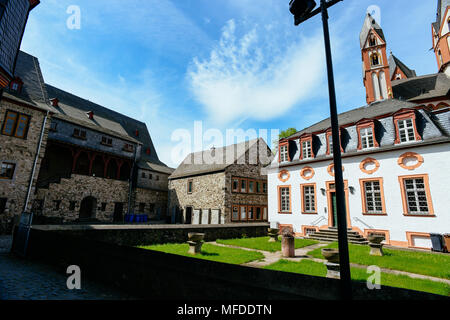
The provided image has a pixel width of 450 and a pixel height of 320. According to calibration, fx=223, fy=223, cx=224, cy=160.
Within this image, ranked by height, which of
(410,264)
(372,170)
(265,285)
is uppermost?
(372,170)

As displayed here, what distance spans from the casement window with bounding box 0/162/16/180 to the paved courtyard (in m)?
12.3

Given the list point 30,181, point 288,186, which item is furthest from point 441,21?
point 30,181

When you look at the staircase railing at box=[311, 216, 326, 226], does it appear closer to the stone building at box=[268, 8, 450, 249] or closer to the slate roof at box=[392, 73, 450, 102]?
the stone building at box=[268, 8, 450, 249]

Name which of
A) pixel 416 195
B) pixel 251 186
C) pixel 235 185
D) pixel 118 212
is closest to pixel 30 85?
pixel 118 212

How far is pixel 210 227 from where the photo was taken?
13.7 m

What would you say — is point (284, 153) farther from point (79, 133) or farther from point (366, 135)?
point (79, 133)

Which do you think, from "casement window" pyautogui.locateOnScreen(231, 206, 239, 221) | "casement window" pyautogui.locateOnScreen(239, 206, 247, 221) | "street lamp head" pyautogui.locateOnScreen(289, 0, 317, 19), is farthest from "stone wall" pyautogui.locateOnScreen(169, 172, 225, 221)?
"street lamp head" pyautogui.locateOnScreen(289, 0, 317, 19)

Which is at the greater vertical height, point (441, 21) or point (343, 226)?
point (441, 21)

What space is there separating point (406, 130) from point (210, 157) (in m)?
19.7
